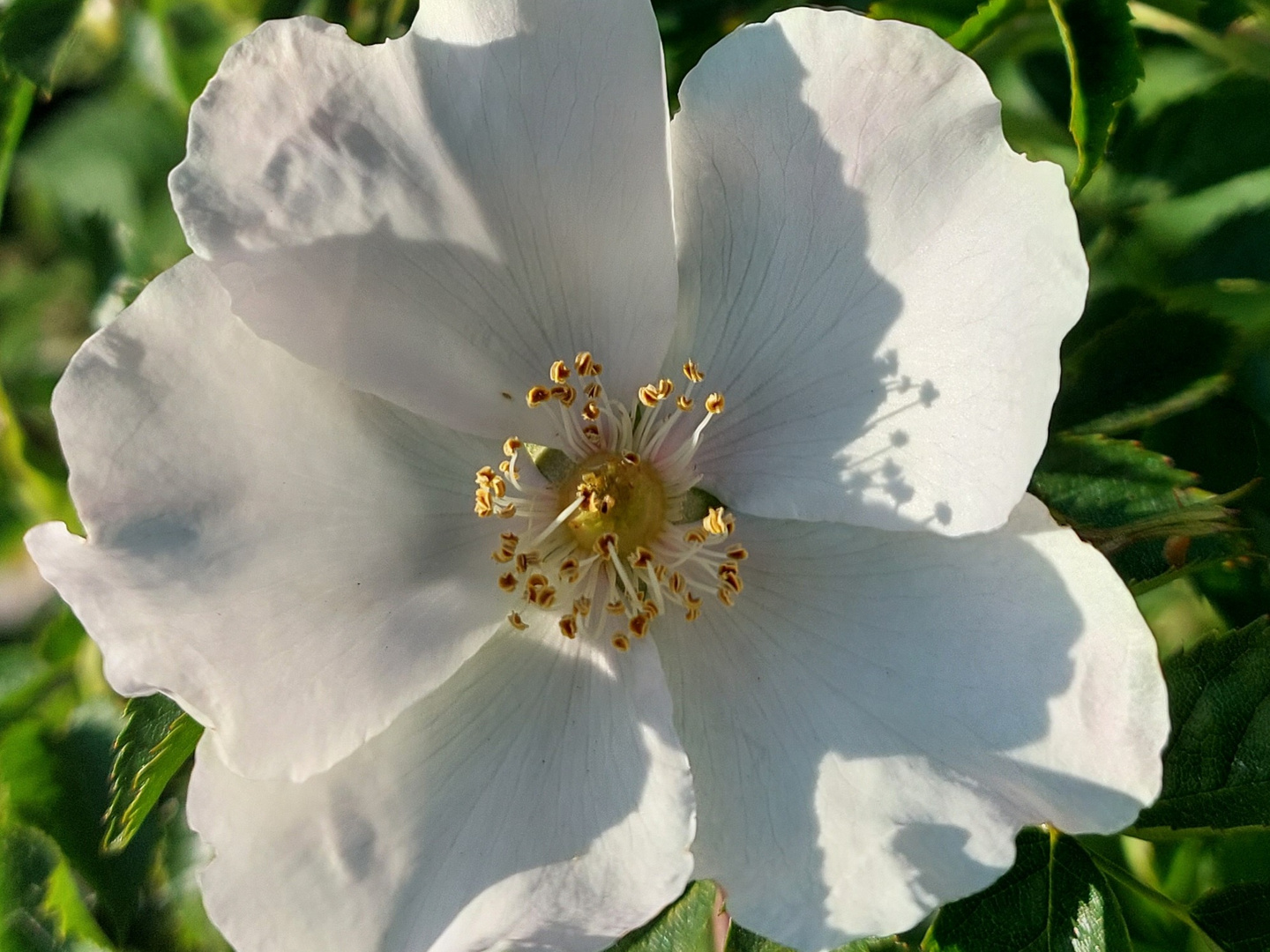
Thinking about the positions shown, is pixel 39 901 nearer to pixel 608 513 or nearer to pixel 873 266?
pixel 608 513

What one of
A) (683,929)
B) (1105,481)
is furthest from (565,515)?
(1105,481)

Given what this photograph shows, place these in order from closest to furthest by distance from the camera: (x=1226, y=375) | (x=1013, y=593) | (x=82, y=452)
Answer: (x=82, y=452), (x=1013, y=593), (x=1226, y=375)

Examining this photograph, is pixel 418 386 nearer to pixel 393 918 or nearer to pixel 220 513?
pixel 220 513

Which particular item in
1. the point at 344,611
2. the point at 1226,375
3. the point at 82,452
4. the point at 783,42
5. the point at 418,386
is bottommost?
the point at 1226,375

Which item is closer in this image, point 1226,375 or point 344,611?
point 344,611

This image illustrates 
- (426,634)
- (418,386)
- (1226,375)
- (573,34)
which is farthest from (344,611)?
(1226,375)

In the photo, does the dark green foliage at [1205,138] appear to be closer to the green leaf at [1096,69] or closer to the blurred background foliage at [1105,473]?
the blurred background foliage at [1105,473]
